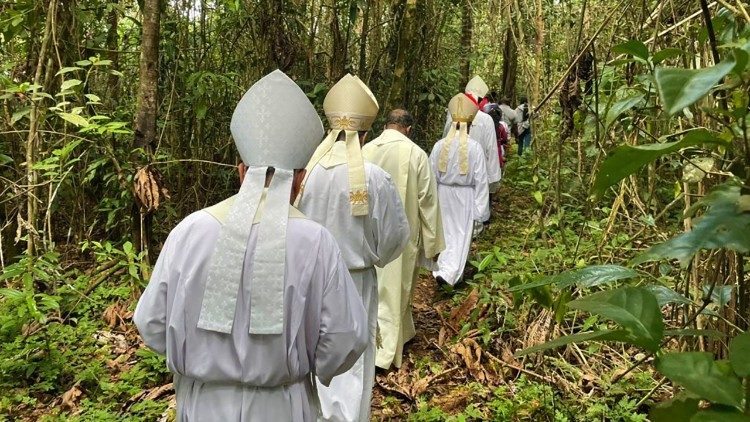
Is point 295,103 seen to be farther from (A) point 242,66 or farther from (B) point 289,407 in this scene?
(A) point 242,66

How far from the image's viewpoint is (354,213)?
3.18m

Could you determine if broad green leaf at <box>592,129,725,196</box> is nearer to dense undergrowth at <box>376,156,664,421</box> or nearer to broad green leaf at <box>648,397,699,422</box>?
broad green leaf at <box>648,397,699,422</box>

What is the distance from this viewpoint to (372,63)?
742 centimetres

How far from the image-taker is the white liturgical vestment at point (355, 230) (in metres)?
3.18

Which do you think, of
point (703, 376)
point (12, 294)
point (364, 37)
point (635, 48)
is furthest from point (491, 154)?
point (703, 376)

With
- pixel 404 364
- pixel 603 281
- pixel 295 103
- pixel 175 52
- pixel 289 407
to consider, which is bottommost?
pixel 404 364

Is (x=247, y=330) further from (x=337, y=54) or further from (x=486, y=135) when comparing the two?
(x=486, y=135)

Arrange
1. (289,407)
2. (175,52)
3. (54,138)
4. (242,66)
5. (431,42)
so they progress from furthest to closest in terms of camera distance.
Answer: (431,42)
(242,66)
(175,52)
(54,138)
(289,407)

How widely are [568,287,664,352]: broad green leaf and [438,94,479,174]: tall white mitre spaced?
4.71 metres

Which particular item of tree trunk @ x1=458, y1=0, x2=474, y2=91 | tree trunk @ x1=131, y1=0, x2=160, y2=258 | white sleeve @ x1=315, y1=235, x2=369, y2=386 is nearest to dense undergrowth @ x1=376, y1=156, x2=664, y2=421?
white sleeve @ x1=315, y1=235, x2=369, y2=386

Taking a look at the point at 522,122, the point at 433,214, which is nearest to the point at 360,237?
the point at 433,214

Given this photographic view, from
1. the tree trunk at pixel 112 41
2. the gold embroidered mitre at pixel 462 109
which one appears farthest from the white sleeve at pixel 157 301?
the gold embroidered mitre at pixel 462 109

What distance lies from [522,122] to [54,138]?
24.8 ft

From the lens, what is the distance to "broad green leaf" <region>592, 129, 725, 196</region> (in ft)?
2.48
